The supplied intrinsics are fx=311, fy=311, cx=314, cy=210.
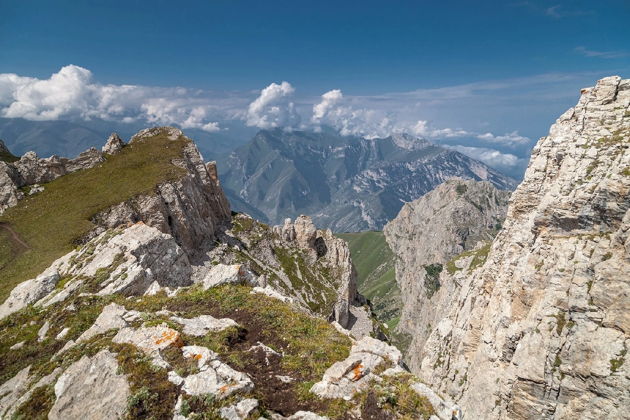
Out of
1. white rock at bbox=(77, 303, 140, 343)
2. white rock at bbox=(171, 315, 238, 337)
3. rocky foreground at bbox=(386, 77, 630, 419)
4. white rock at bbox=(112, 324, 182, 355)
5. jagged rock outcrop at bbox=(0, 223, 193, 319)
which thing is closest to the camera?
white rock at bbox=(112, 324, 182, 355)

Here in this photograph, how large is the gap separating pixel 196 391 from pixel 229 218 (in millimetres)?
104922

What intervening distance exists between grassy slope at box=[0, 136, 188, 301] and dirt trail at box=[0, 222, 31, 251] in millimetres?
690

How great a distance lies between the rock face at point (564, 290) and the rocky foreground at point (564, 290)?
5.1 inches

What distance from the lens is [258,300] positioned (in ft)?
85.5

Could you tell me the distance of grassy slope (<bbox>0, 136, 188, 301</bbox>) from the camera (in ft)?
162

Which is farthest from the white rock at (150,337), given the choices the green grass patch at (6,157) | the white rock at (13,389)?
the green grass patch at (6,157)

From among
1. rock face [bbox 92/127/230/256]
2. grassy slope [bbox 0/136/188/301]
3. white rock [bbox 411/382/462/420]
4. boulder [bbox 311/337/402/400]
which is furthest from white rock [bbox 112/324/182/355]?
rock face [bbox 92/127/230/256]

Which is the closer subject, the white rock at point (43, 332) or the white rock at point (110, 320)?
the white rock at point (110, 320)

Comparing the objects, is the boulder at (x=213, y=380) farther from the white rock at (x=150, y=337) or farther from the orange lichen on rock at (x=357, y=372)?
the orange lichen on rock at (x=357, y=372)

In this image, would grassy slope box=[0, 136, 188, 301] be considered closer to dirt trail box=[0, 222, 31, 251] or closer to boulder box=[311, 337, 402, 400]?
dirt trail box=[0, 222, 31, 251]

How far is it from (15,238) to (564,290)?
89612mm

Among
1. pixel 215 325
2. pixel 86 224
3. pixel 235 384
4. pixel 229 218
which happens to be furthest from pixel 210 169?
pixel 235 384

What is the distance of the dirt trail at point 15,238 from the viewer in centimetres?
5319

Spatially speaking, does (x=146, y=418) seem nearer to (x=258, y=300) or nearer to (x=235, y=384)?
(x=235, y=384)
